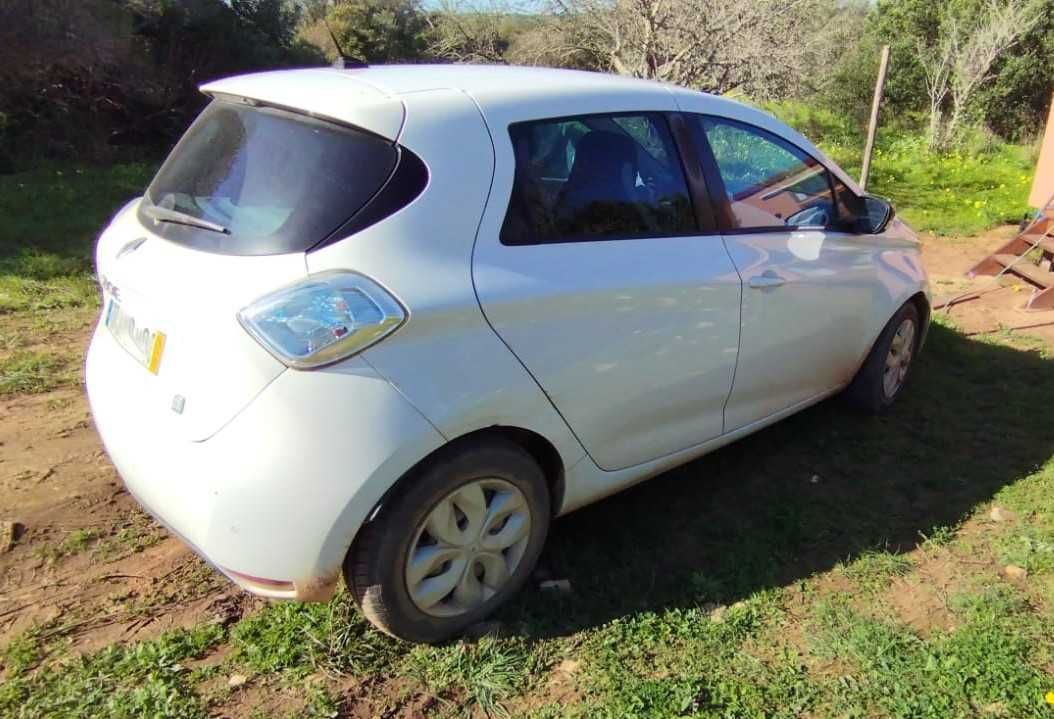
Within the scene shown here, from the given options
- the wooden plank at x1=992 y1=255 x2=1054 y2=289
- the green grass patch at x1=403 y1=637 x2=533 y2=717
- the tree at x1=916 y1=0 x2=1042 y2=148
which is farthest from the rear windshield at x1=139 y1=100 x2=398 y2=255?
the tree at x1=916 y1=0 x2=1042 y2=148

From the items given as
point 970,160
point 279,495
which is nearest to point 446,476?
point 279,495

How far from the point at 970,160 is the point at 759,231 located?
13942mm

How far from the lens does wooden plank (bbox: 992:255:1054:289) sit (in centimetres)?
689

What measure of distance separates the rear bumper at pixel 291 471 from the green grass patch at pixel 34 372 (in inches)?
93.9

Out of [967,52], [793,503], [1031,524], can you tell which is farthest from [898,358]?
[967,52]

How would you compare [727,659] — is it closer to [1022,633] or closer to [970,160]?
[1022,633]

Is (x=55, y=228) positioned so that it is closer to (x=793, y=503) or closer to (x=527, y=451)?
(x=527, y=451)

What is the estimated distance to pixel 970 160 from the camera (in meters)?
15.2

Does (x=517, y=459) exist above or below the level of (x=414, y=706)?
above

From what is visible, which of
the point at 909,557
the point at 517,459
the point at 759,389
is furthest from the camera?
the point at 759,389

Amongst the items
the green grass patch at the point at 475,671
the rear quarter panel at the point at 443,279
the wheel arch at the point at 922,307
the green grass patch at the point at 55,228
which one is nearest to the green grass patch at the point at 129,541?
the green grass patch at the point at 475,671

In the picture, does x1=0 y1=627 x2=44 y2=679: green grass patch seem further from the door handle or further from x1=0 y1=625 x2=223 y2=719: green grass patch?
the door handle

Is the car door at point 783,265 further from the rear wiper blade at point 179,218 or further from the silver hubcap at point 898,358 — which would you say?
the rear wiper blade at point 179,218

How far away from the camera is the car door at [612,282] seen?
104 inches
